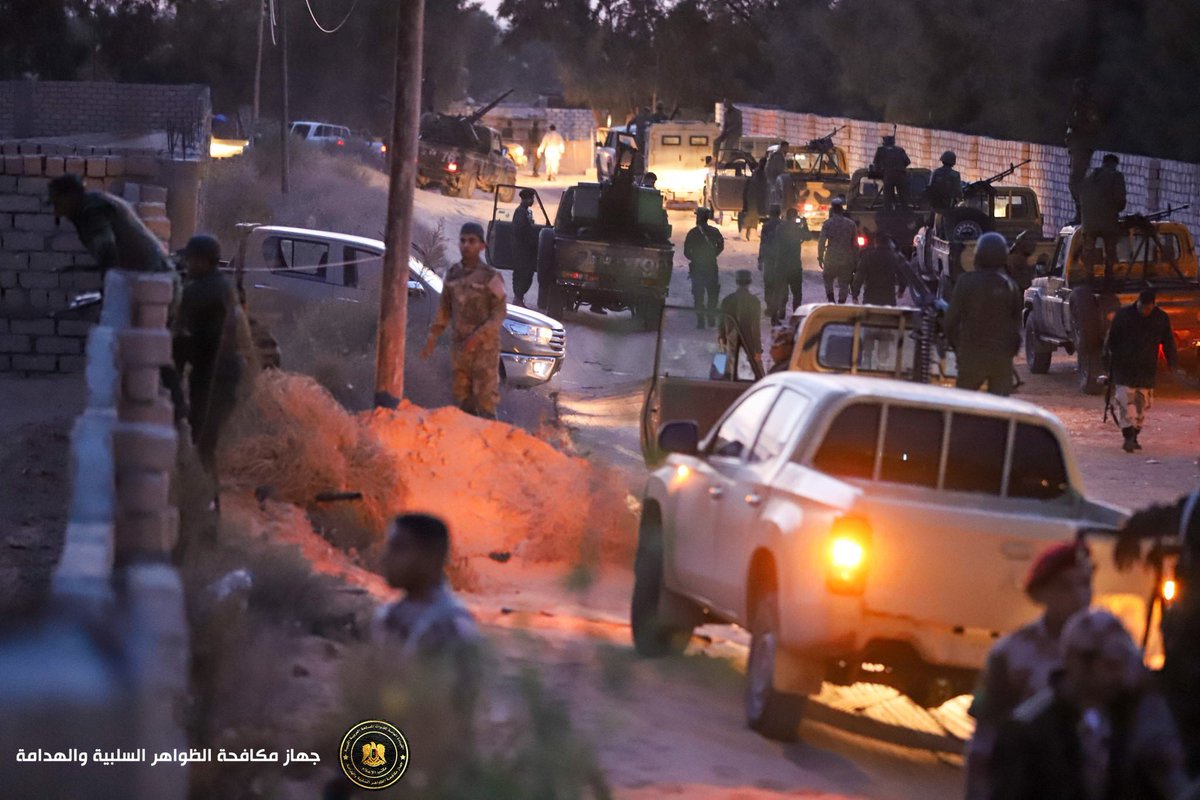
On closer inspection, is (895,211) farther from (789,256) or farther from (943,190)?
(789,256)

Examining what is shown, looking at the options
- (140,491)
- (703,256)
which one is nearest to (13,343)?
(140,491)

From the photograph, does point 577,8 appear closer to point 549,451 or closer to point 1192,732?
point 549,451

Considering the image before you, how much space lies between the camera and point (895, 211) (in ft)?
99.3

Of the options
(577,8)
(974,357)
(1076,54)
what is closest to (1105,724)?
(974,357)

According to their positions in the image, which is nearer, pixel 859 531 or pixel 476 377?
pixel 859 531

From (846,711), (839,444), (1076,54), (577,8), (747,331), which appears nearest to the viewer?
(839,444)

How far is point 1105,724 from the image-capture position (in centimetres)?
411

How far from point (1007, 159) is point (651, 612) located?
117 feet

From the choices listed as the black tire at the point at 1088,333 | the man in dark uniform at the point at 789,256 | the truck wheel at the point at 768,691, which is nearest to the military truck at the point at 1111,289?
the black tire at the point at 1088,333

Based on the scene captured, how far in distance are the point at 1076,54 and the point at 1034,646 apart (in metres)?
41.2

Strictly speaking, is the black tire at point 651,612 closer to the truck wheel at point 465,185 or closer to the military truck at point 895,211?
the military truck at point 895,211

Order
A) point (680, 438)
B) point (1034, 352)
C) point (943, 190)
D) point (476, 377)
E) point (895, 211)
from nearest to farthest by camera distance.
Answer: point (680, 438), point (476, 377), point (1034, 352), point (943, 190), point (895, 211)

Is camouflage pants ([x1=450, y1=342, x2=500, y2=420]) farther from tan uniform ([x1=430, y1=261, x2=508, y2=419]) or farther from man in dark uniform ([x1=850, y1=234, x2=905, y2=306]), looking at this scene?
man in dark uniform ([x1=850, y1=234, x2=905, y2=306])

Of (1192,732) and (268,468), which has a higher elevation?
(1192,732)
